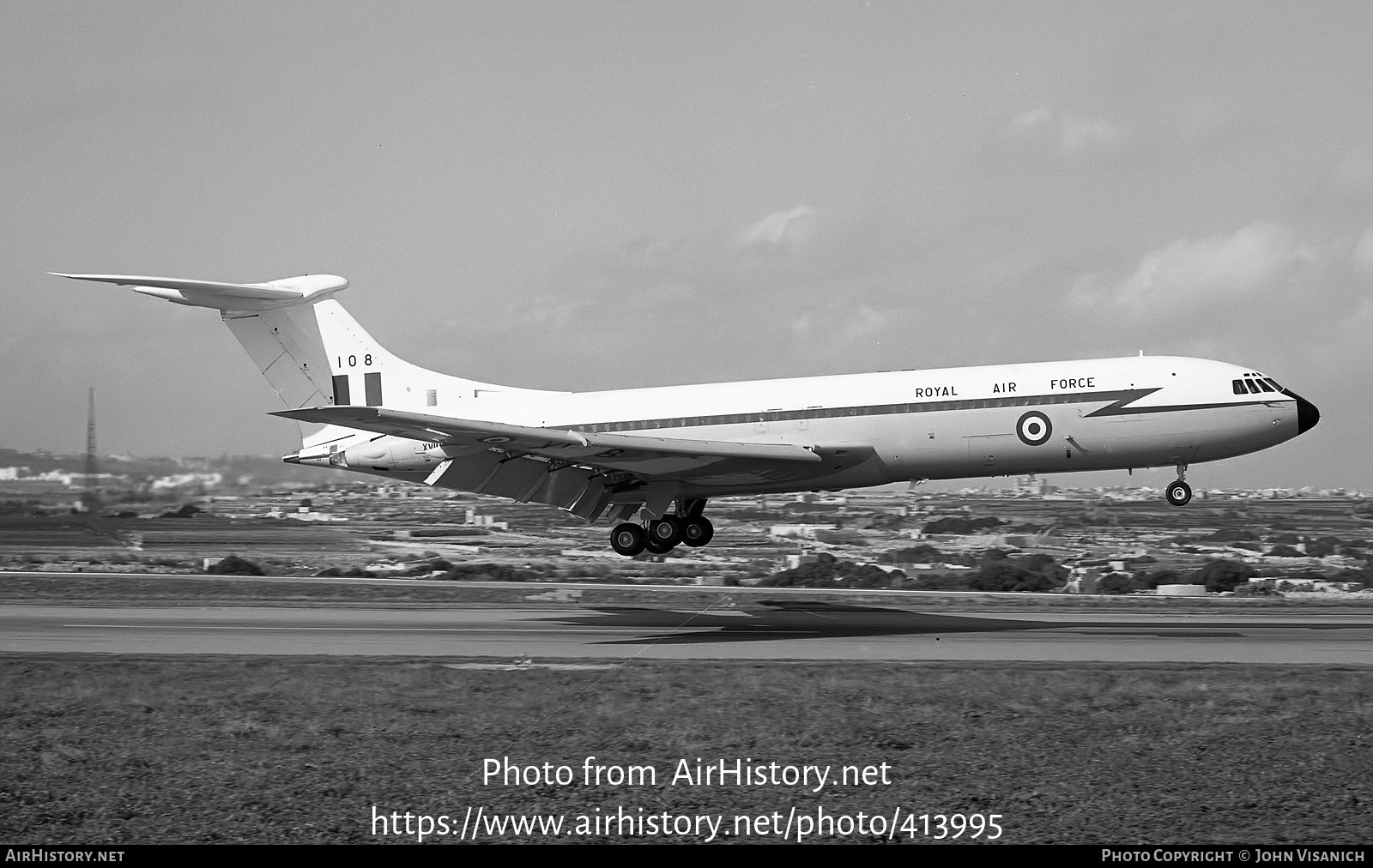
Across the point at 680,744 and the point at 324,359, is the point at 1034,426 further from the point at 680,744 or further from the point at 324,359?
the point at 324,359

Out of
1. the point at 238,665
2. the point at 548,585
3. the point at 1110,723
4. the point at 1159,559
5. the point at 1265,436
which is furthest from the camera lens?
the point at 1159,559

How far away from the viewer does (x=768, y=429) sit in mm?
30562

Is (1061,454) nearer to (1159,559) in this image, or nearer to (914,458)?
(914,458)

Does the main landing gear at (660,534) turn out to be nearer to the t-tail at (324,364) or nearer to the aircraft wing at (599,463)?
the aircraft wing at (599,463)

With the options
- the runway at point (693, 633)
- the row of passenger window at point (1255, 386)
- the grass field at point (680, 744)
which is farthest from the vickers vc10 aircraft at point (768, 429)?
the grass field at point (680, 744)

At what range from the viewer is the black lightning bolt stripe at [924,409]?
28781 mm

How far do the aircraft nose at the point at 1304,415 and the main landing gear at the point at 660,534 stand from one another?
567 inches

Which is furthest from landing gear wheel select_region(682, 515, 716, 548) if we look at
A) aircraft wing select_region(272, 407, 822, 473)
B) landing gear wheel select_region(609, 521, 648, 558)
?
aircraft wing select_region(272, 407, 822, 473)

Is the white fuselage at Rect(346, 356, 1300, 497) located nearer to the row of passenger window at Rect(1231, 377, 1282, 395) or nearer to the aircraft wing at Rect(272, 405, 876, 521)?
the row of passenger window at Rect(1231, 377, 1282, 395)

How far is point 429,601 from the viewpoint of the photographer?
3369 cm

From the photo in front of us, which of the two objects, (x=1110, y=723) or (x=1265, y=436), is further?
(x=1265, y=436)
